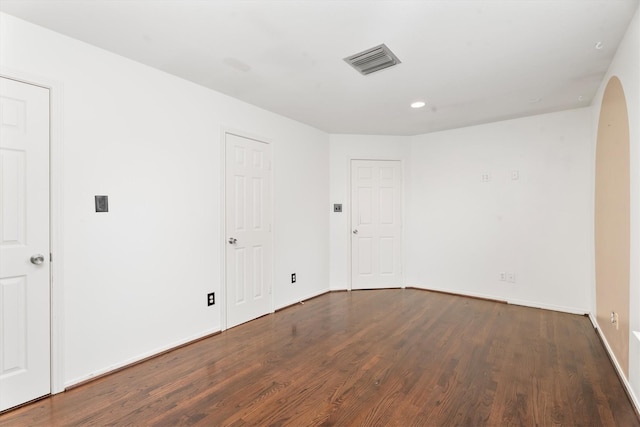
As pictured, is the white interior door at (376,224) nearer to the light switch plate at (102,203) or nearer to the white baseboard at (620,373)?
the white baseboard at (620,373)

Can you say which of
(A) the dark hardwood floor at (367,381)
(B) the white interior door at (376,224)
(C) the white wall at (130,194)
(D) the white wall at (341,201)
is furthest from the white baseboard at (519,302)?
(C) the white wall at (130,194)

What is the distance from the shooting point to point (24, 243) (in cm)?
210

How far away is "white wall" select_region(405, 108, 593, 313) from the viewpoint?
3852 mm

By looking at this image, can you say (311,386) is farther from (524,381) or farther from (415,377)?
(524,381)

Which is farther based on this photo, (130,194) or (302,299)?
(302,299)

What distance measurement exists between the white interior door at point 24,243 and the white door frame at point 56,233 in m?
0.03

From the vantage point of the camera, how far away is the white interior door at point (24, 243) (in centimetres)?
201

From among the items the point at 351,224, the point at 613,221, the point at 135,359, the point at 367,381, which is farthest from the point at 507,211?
the point at 135,359

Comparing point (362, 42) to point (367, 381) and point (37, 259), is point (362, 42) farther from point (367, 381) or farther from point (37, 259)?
point (37, 259)

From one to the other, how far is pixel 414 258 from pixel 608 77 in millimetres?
3236

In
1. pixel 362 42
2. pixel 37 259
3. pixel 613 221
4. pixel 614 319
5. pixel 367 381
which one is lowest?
pixel 367 381

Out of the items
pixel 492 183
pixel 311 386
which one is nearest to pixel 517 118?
pixel 492 183

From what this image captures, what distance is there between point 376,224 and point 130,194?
357 cm

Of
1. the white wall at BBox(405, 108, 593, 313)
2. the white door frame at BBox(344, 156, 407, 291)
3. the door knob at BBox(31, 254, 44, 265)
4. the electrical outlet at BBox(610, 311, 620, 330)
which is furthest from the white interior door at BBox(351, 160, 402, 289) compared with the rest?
the door knob at BBox(31, 254, 44, 265)
